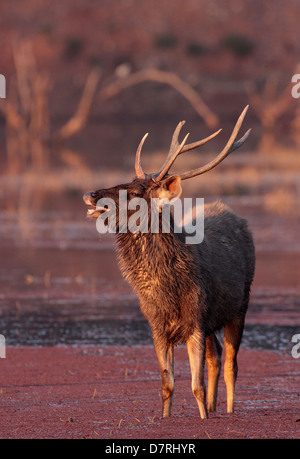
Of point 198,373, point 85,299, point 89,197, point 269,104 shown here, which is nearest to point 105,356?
point 198,373

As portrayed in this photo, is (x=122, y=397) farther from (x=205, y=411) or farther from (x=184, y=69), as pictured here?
(x=184, y=69)

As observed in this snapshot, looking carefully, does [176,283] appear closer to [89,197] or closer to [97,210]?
[97,210]

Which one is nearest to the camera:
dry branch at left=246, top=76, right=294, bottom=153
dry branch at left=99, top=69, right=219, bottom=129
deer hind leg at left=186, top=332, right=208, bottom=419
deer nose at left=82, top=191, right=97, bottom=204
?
deer hind leg at left=186, top=332, right=208, bottom=419

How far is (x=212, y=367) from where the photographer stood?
926cm

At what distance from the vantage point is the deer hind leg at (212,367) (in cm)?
912

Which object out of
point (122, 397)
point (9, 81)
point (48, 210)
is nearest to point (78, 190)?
point (48, 210)

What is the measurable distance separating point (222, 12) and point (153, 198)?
73808mm

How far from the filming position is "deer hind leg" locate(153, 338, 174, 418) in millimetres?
8266

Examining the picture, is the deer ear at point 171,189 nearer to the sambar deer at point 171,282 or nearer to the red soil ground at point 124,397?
the sambar deer at point 171,282

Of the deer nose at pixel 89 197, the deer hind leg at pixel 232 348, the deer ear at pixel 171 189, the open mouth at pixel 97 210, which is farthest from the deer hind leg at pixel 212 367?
the deer nose at pixel 89 197

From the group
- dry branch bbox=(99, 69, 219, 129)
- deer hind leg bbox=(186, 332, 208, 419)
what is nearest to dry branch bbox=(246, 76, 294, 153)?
dry branch bbox=(99, 69, 219, 129)

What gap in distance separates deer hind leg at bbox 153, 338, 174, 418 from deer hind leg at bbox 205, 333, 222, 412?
87cm

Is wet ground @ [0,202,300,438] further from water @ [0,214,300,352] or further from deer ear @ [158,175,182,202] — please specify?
deer ear @ [158,175,182,202]

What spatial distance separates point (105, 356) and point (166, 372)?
2.80 m
